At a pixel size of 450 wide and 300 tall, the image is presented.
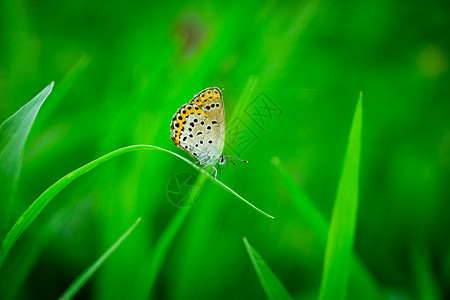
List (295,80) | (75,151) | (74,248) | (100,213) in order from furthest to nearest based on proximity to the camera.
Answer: (295,80) → (75,151) → (74,248) → (100,213)

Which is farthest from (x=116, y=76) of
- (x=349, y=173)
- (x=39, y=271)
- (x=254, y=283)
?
(x=349, y=173)

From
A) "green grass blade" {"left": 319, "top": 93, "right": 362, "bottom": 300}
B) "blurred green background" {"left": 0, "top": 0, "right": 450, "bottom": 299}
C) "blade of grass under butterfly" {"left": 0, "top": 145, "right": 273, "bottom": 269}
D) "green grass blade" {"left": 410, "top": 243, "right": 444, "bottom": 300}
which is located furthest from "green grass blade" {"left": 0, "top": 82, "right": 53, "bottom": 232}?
"green grass blade" {"left": 410, "top": 243, "right": 444, "bottom": 300}

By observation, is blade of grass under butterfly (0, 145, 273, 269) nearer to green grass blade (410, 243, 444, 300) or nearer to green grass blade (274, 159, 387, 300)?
green grass blade (274, 159, 387, 300)

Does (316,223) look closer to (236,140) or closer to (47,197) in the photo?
(236,140)

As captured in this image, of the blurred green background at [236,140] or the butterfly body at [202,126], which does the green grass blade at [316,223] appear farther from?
the butterfly body at [202,126]

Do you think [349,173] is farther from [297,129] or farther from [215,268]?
[297,129]

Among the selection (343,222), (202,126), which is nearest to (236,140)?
(202,126)

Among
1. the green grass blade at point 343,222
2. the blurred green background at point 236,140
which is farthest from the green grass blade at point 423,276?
the green grass blade at point 343,222
